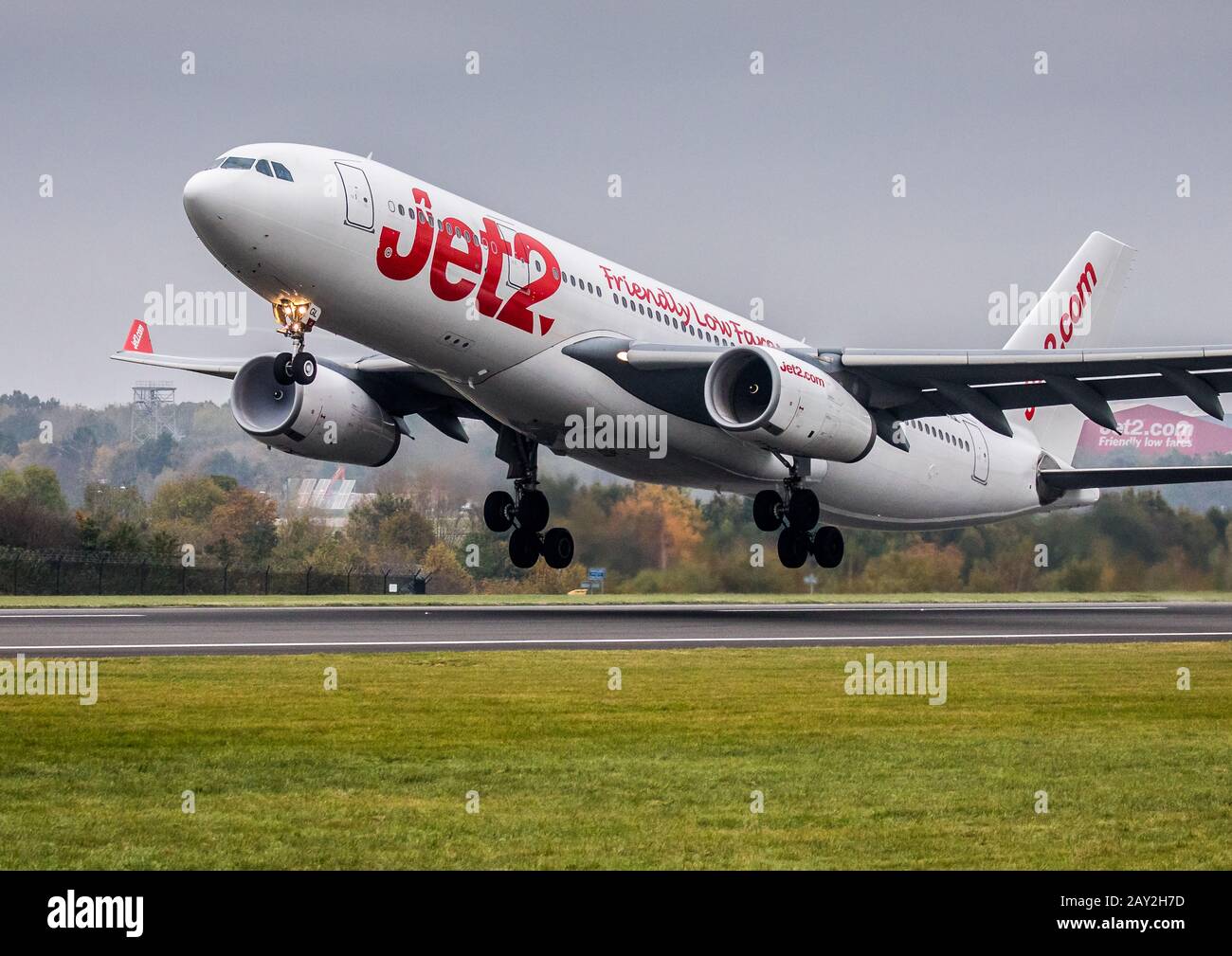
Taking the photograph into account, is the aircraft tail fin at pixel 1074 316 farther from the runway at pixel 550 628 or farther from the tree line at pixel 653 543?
the runway at pixel 550 628

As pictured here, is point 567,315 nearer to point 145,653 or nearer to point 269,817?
point 145,653

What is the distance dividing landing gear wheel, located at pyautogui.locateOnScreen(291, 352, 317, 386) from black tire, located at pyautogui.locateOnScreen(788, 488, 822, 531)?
12.2 metres

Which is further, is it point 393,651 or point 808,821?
point 393,651

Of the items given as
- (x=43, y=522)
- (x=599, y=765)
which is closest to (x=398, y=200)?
→ (x=599, y=765)

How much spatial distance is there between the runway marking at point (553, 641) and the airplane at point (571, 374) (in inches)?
146

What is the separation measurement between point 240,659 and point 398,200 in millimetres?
7500

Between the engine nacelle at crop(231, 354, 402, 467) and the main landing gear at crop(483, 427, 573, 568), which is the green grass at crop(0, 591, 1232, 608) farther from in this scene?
the engine nacelle at crop(231, 354, 402, 467)

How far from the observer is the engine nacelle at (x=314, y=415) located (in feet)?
99.6

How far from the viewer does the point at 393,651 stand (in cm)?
2370

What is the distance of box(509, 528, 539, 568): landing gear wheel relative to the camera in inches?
1340

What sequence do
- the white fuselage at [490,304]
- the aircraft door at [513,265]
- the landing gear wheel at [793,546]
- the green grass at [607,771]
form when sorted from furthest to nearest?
the landing gear wheel at [793,546] < the aircraft door at [513,265] < the white fuselage at [490,304] < the green grass at [607,771]

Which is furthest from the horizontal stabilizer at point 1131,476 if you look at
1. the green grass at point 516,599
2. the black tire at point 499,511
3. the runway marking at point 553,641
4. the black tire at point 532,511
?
the black tire at point 499,511

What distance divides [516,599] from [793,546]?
1724 centimetres

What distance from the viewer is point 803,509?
3231 cm
